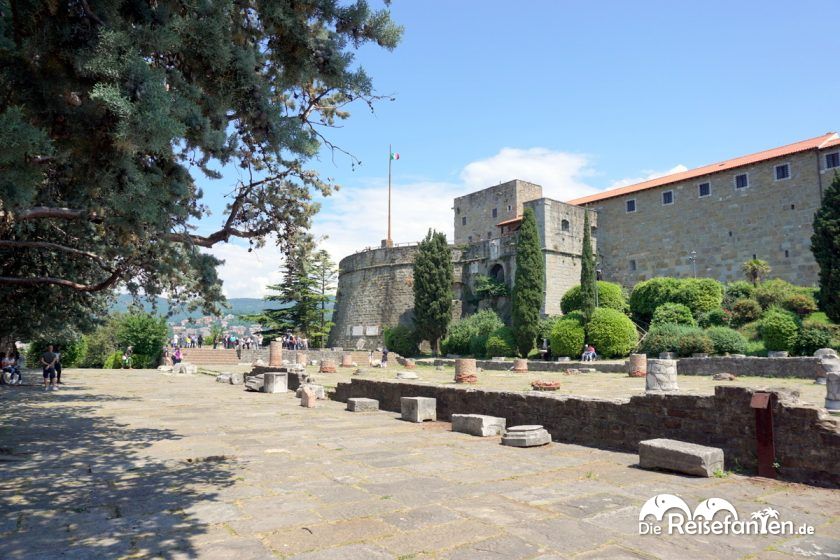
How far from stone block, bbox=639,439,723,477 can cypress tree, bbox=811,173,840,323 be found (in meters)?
22.3

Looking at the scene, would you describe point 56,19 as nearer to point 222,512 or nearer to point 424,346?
point 222,512

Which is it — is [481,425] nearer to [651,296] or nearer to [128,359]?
[651,296]

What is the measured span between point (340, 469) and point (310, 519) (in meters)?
1.79

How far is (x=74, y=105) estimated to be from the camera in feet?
14.8

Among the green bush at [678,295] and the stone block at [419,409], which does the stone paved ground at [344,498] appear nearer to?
the stone block at [419,409]

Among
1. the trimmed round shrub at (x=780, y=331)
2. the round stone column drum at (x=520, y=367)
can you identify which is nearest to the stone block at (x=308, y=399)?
the round stone column drum at (x=520, y=367)

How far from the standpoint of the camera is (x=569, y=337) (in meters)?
28.2

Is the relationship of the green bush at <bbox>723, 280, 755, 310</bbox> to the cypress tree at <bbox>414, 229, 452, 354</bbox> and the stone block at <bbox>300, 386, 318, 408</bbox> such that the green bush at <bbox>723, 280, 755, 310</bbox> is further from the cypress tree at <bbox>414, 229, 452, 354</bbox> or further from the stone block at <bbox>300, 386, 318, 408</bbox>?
the stone block at <bbox>300, 386, 318, 408</bbox>

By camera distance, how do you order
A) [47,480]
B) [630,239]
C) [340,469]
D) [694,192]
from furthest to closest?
1. [630,239]
2. [694,192]
3. [340,469]
4. [47,480]

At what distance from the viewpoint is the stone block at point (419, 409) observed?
996 centimetres

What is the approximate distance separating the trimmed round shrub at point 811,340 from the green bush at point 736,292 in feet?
28.3

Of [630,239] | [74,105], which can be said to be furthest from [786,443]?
[630,239]

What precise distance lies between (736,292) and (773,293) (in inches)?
133

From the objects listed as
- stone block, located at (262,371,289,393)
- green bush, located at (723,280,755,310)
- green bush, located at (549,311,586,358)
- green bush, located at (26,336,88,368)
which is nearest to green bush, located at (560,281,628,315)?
green bush, located at (549,311,586,358)
